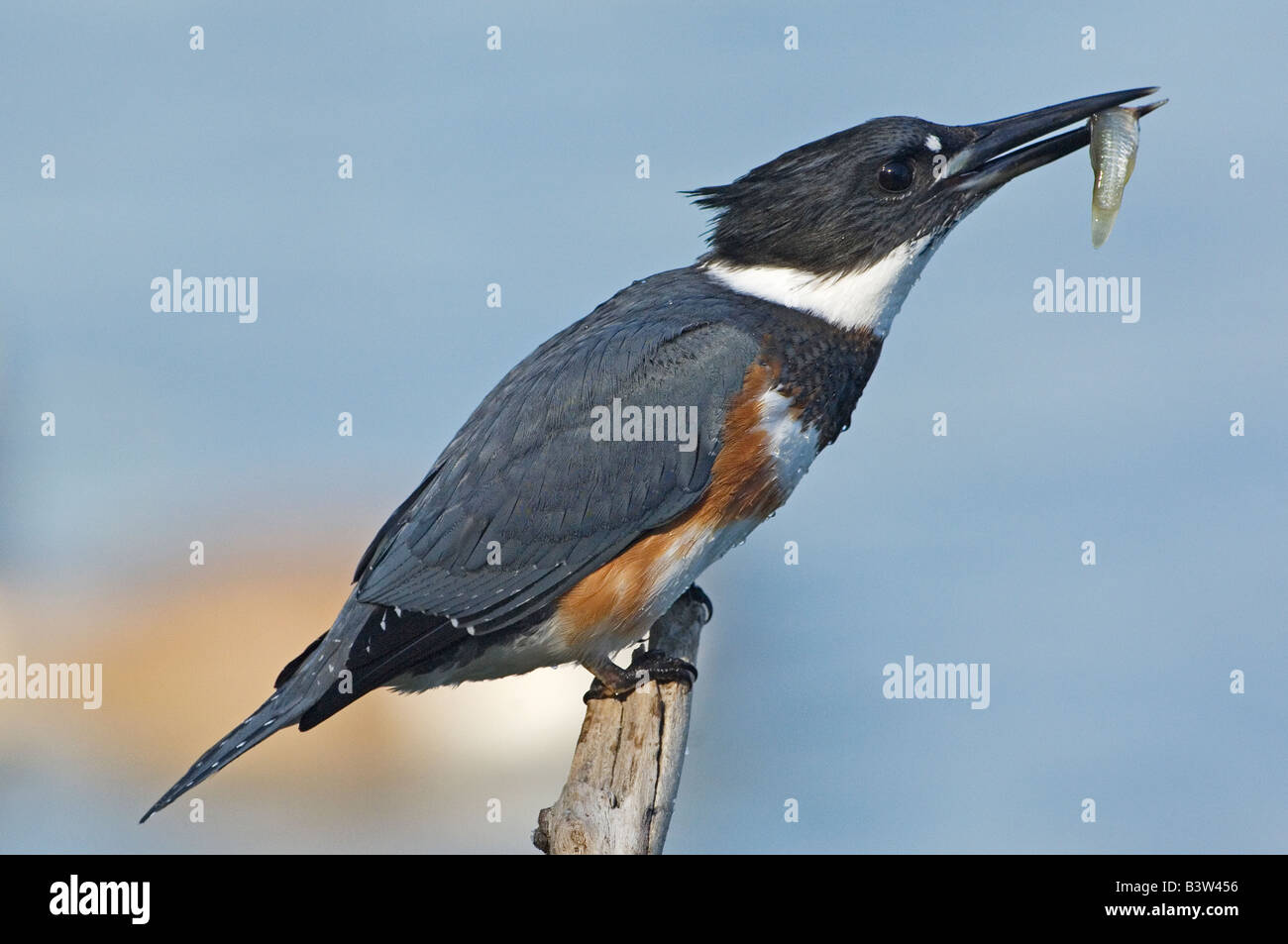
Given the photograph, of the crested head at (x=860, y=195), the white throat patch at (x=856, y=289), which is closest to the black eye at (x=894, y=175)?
the crested head at (x=860, y=195)

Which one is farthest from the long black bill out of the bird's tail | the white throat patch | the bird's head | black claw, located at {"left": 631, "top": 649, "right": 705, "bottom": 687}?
the bird's tail

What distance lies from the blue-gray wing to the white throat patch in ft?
1.78

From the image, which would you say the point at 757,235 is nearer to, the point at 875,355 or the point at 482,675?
the point at 875,355

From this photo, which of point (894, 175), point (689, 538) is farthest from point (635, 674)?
point (894, 175)

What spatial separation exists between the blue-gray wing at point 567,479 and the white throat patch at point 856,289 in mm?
A: 543

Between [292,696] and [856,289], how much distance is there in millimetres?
3515

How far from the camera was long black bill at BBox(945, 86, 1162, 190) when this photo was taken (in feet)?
23.4

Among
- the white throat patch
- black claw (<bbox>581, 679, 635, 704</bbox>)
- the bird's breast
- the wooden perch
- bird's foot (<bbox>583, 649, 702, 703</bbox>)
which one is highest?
the white throat patch

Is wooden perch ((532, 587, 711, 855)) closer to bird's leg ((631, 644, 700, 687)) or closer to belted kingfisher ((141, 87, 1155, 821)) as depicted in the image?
bird's leg ((631, 644, 700, 687))

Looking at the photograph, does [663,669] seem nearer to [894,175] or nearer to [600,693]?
[600,693]

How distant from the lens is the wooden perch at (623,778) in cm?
548

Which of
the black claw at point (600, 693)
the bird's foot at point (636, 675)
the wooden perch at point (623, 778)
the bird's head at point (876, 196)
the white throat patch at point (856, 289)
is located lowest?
the wooden perch at point (623, 778)

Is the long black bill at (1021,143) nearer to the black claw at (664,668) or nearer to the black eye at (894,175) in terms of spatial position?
the black eye at (894,175)

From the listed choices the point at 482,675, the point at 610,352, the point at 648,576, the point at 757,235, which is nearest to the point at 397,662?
the point at 482,675
